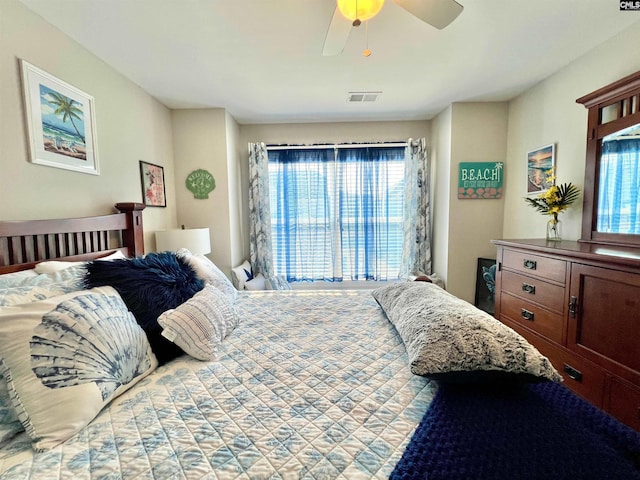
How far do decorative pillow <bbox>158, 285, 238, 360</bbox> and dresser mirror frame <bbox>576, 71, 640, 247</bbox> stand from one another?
95.9 inches

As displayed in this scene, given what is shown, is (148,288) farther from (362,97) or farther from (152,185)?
(362,97)

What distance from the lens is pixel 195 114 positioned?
285 centimetres

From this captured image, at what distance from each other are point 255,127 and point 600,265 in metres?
3.40

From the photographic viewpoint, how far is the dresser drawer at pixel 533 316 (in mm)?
1590

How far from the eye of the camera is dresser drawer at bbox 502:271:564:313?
1576 millimetres

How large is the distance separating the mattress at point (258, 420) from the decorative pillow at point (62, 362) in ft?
0.17

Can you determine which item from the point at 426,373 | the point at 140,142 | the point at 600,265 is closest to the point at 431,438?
the point at 426,373

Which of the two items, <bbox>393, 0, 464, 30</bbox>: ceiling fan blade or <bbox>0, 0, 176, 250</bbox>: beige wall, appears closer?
<bbox>393, 0, 464, 30</bbox>: ceiling fan blade

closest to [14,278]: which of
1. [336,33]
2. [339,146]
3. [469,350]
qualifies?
[469,350]

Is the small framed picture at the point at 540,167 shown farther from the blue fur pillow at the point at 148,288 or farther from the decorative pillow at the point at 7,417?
the decorative pillow at the point at 7,417

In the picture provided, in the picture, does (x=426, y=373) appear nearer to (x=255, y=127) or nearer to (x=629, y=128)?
(x=629, y=128)

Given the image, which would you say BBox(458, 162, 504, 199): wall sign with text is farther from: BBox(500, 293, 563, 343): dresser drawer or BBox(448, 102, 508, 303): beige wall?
BBox(500, 293, 563, 343): dresser drawer

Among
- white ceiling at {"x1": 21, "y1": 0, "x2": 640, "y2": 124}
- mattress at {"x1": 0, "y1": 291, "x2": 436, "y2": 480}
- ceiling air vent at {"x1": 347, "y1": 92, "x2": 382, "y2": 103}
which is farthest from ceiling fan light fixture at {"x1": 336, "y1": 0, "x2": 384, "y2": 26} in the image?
mattress at {"x1": 0, "y1": 291, "x2": 436, "y2": 480}

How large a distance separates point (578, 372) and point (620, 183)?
1.22 meters
